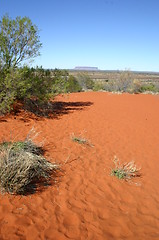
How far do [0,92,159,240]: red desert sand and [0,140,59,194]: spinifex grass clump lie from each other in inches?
7.3

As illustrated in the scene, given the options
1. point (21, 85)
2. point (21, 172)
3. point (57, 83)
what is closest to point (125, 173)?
point (21, 172)

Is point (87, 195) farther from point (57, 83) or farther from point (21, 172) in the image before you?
point (57, 83)

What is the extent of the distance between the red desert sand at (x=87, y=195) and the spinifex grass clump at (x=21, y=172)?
0.18 m

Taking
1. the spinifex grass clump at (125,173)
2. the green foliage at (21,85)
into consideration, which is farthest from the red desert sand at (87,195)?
the green foliage at (21,85)

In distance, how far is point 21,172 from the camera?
3.53 m

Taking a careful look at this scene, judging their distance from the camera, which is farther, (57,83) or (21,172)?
(57,83)

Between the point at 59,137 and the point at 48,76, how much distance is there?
450 cm

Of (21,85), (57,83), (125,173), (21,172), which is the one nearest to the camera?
(21,172)

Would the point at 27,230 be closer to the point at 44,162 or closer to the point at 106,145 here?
the point at 44,162

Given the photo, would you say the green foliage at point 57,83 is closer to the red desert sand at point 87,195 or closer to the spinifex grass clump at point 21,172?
the red desert sand at point 87,195

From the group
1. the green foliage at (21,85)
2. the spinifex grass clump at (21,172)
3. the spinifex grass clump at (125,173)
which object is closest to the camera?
the spinifex grass clump at (21,172)

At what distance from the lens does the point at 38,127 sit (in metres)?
7.52

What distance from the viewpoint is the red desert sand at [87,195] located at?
297 cm

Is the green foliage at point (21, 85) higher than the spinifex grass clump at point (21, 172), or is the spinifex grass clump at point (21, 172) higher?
the green foliage at point (21, 85)
